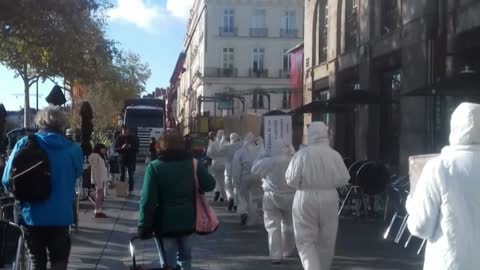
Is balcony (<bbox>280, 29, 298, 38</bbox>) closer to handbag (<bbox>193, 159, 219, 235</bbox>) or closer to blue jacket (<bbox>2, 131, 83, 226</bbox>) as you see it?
handbag (<bbox>193, 159, 219, 235</bbox>)

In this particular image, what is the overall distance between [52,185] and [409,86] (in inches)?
545

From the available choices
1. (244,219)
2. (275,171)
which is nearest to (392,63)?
(244,219)

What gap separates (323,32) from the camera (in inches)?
1201

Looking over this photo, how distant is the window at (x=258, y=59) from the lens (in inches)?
2854

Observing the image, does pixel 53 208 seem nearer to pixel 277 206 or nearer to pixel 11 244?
pixel 11 244

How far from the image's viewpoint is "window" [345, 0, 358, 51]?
971 inches

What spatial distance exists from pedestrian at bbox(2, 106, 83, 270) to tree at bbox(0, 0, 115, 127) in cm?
1096

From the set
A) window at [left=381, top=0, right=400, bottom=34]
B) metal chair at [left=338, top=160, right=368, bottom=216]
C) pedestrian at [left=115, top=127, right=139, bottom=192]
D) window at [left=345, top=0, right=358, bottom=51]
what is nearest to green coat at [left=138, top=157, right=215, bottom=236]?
metal chair at [left=338, top=160, right=368, bottom=216]

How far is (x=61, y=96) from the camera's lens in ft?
44.2

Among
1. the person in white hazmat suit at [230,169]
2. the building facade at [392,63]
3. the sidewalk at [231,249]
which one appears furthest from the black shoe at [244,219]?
the building facade at [392,63]

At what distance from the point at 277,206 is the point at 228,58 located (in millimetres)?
62531

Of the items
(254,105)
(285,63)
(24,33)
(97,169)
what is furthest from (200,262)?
(285,63)

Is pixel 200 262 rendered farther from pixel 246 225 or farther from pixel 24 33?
pixel 24 33

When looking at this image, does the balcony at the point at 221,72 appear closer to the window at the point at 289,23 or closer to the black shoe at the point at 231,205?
the window at the point at 289,23
